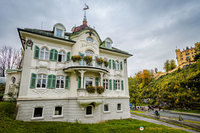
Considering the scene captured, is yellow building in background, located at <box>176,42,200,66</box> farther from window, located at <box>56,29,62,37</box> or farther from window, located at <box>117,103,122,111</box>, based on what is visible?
window, located at <box>56,29,62,37</box>

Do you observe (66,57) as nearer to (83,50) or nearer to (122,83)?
(83,50)

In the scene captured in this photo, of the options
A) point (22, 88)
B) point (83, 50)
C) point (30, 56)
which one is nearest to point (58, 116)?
point (22, 88)

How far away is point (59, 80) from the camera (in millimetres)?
14195

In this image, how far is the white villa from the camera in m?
Answer: 12.3

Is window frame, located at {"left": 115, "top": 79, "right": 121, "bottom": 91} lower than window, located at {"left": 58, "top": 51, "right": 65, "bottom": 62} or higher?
lower

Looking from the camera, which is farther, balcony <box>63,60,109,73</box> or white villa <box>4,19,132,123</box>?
balcony <box>63,60,109,73</box>

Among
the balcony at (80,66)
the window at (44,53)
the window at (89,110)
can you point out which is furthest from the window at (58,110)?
the window at (44,53)

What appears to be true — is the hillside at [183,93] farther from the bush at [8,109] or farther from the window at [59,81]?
the bush at [8,109]

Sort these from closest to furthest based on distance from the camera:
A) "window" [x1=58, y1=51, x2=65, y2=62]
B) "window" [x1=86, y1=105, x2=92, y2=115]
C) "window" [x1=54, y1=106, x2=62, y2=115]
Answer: "window" [x1=54, y1=106, x2=62, y2=115]
"window" [x1=86, y1=105, x2=92, y2=115]
"window" [x1=58, y1=51, x2=65, y2=62]

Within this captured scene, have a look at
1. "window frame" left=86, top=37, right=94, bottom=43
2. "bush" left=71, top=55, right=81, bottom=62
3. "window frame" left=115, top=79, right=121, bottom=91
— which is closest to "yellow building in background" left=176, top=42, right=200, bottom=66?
"window frame" left=115, top=79, right=121, bottom=91

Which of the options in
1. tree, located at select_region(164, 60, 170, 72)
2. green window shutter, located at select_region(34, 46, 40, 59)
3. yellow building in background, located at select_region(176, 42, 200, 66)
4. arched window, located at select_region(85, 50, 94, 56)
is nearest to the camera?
green window shutter, located at select_region(34, 46, 40, 59)

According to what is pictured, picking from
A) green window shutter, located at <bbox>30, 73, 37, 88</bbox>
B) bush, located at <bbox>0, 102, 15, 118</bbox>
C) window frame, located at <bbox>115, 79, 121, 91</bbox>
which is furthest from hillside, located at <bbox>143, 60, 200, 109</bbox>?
bush, located at <bbox>0, 102, 15, 118</bbox>

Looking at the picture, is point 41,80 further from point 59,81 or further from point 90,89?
point 90,89

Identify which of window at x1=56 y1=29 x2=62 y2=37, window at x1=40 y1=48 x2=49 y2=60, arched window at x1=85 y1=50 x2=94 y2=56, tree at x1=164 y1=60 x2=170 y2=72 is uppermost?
tree at x1=164 y1=60 x2=170 y2=72
